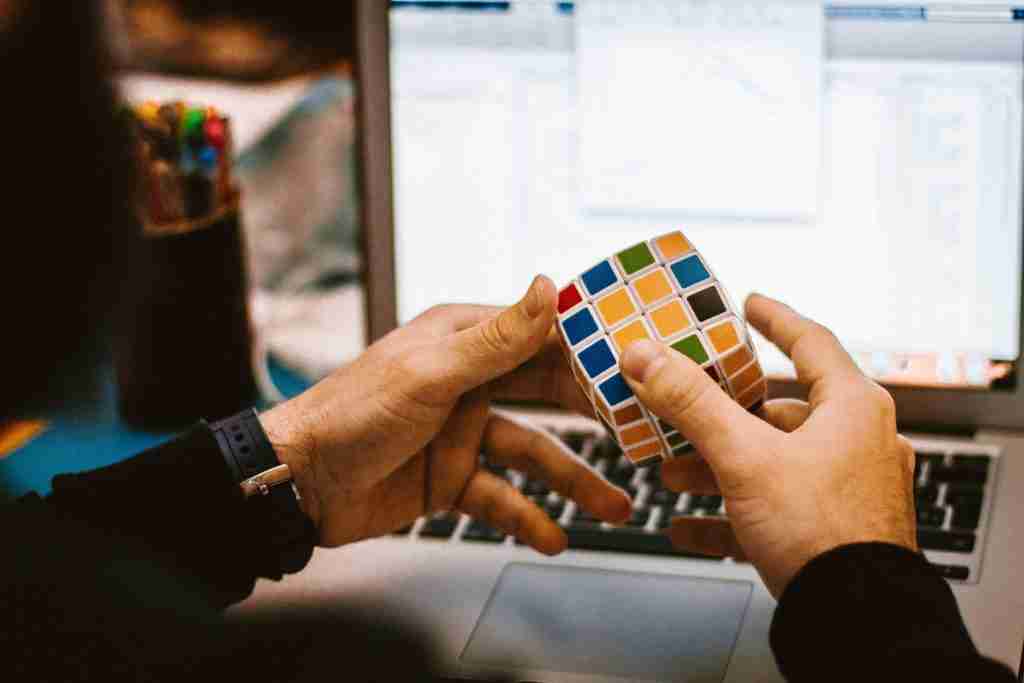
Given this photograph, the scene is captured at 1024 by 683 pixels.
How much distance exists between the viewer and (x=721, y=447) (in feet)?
1.93

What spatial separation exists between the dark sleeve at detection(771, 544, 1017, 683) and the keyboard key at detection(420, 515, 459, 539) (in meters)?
0.31

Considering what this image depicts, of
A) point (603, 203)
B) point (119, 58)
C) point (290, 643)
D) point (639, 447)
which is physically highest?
point (119, 58)

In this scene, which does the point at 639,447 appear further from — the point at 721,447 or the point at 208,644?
the point at 208,644

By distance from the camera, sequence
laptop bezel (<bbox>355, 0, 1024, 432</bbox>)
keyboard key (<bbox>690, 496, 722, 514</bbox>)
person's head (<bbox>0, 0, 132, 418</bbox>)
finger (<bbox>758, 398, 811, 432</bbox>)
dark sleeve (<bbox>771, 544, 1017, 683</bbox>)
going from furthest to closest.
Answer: person's head (<bbox>0, 0, 132, 418</bbox>) < laptop bezel (<bbox>355, 0, 1024, 432</bbox>) < keyboard key (<bbox>690, 496, 722, 514</bbox>) < finger (<bbox>758, 398, 811, 432</bbox>) < dark sleeve (<bbox>771, 544, 1017, 683</bbox>)

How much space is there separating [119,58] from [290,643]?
2.34 feet

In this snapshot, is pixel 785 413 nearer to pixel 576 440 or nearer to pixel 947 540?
pixel 947 540

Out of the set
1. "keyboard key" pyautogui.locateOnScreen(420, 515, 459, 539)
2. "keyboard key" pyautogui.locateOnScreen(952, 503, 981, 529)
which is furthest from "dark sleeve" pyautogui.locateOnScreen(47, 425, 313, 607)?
"keyboard key" pyautogui.locateOnScreen(952, 503, 981, 529)

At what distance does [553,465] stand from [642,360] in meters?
0.23

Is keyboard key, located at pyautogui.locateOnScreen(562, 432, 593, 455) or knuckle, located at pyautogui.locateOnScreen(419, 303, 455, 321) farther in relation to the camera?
keyboard key, located at pyautogui.locateOnScreen(562, 432, 593, 455)

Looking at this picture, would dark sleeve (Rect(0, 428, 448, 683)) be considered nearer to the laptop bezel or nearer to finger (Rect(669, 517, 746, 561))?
finger (Rect(669, 517, 746, 561))

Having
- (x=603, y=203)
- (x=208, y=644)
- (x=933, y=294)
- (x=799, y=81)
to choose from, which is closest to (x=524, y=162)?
(x=603, y=203)

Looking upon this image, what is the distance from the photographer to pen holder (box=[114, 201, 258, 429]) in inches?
39.2

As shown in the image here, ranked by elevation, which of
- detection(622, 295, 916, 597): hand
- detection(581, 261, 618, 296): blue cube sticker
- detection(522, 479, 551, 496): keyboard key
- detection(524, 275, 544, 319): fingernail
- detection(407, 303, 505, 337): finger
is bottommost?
detection(522, 479, 551, 496): keyboard key

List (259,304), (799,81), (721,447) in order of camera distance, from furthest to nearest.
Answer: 1. (259,304)
2. (799,81)
3. (721,447)
